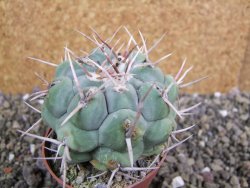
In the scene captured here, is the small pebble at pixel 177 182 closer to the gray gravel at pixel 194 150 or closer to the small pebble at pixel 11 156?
the gray gravel at pixel 194 150

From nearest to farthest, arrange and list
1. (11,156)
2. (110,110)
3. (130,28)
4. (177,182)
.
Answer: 1. (110,110)
2. (177,182)
3. (11,156)
4. (130,28)

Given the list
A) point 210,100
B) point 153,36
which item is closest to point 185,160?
point 210,100

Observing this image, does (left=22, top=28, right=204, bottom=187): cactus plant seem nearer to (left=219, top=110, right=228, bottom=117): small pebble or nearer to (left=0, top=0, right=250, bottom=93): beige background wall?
(left=0, top=0, right=250, bottom=93): beige background wall

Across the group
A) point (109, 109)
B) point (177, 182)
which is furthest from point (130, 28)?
point (109, 109)

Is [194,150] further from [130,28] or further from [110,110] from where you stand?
[110,110]

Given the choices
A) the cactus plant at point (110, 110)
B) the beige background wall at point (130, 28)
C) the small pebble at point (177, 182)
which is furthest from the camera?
the beige background wall at point (130, 28)

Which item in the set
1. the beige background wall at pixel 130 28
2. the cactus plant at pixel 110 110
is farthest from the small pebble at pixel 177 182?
the beige background wall at pixel 130 28

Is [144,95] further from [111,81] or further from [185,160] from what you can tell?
[185,160]
